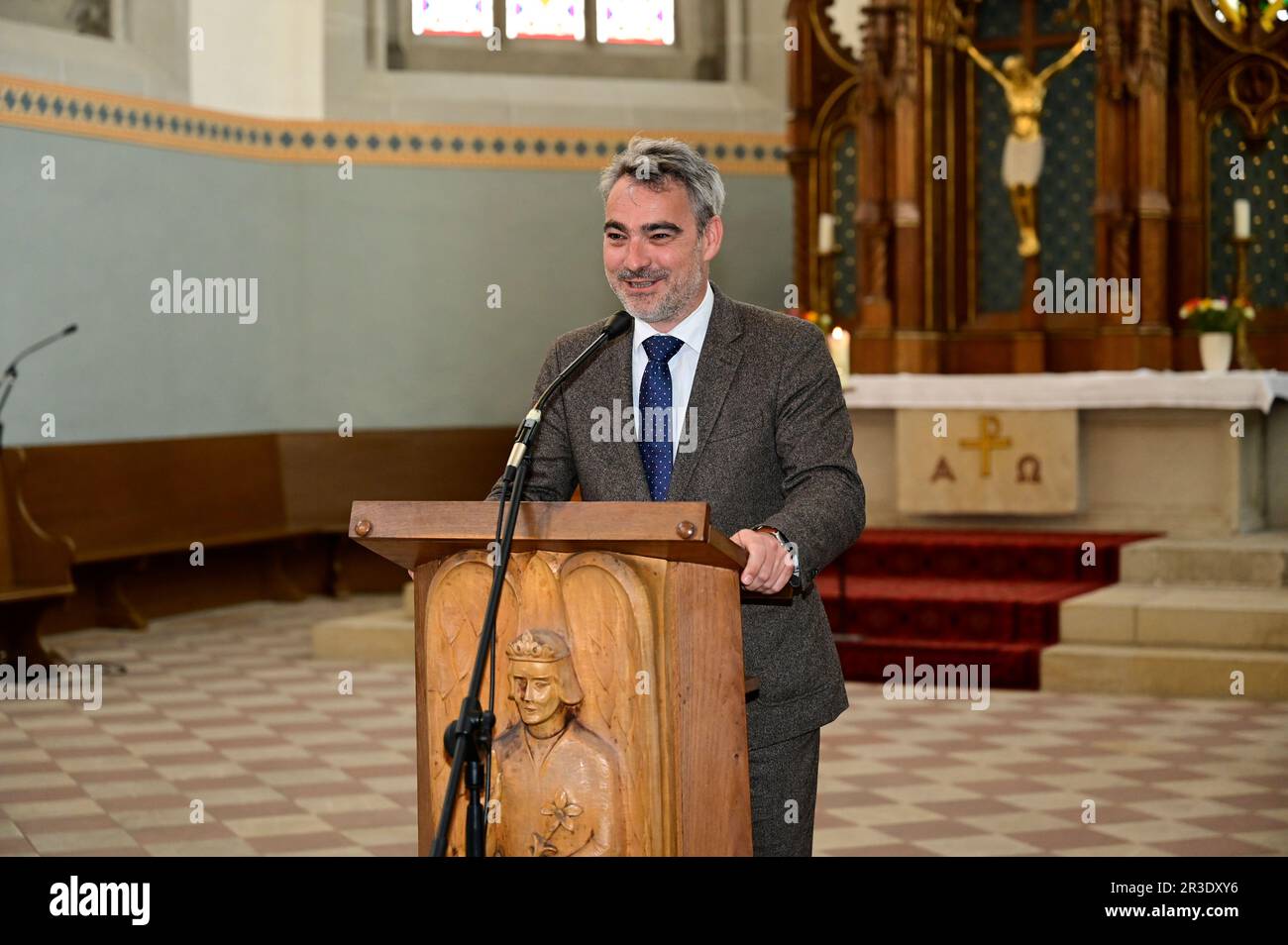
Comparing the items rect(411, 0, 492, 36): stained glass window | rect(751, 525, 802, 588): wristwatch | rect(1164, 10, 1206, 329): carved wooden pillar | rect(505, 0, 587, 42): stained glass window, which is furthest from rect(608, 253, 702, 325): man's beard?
rect(505, 0, 587, 42): stained glass window

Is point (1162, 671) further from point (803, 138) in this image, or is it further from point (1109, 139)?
point (803, 138)

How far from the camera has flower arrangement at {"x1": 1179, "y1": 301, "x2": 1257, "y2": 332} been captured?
30.8ft

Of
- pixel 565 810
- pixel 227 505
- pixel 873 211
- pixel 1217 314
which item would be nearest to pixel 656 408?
pixel 565 810

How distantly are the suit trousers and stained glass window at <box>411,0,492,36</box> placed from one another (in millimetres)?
10372

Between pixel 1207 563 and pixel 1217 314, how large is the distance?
153 centimetres

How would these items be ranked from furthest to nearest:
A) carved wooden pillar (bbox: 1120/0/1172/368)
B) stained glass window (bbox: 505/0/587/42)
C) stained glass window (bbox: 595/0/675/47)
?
stained glass window (bbox: 595/0/675/47) < stained glass window (bbox: 505/0/587/42) < carved wooden pillar (bbox: 1120/0/1172/368)

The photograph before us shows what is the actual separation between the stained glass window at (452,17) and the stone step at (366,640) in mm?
4995

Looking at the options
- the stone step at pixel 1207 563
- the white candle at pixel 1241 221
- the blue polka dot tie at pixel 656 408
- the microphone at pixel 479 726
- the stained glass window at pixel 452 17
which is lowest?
the stone step at pixel 1207 563

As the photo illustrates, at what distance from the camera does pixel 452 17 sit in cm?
1245

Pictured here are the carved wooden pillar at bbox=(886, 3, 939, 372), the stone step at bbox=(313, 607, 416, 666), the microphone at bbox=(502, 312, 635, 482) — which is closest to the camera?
the microphone at bbox=(502, 312, 635, 482)

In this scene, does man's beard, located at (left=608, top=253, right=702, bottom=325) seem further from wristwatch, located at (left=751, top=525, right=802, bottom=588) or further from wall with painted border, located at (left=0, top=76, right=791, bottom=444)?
wall with painted border, located at (left=0, top=76, right=791, bottom=444)

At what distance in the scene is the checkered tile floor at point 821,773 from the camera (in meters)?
5.36

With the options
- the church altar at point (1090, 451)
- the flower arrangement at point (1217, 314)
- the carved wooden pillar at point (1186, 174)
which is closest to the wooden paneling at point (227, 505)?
the church altar at point (1090, 451)

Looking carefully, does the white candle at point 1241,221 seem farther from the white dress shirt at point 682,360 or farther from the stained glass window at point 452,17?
the white dress shirt at point 682,360
